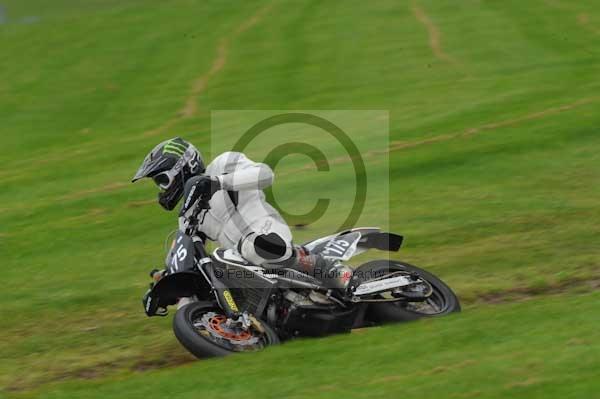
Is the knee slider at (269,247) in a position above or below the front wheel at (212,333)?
above

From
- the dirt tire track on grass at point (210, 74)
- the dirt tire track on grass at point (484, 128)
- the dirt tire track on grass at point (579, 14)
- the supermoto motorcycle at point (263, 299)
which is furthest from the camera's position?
the dirt tire track on grass at point (579, 14)

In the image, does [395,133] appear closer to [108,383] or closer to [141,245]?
[141,245]

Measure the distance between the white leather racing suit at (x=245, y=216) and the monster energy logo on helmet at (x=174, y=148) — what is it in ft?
1.21

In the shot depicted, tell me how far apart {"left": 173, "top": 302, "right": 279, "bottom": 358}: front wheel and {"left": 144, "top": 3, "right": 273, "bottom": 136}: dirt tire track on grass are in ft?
49.4

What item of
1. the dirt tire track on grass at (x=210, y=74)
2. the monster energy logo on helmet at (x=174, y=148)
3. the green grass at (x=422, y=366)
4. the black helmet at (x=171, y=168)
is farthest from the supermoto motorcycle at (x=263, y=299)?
the dirt tire track on grass at (x=210, y=74)

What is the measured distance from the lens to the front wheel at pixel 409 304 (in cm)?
928

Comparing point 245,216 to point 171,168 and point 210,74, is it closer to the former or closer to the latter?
point 171,168

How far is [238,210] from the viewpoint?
938cm

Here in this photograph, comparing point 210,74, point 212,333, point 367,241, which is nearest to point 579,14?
point 210,74

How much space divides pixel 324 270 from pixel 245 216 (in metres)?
0.99

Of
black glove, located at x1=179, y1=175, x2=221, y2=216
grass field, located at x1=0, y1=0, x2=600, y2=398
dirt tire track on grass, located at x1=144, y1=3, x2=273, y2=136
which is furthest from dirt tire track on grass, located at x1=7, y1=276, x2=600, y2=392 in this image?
dirt tire track on grass, located at x1=144, y1=3, x2=273, y2=136

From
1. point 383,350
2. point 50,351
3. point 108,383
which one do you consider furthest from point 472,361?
point 50,351

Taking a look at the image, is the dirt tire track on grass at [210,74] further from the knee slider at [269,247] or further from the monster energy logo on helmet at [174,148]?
the knee slider at [269,247]

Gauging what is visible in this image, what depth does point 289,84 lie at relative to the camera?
2769cm
